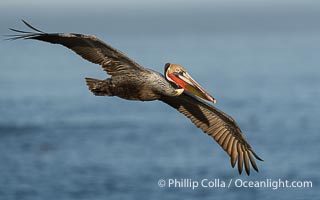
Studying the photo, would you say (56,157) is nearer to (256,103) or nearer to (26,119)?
(26,119)

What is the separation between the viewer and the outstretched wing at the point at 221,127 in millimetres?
13841

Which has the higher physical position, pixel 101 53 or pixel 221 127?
pixel 101 53

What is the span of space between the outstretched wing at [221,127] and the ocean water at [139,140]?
8.90 meters

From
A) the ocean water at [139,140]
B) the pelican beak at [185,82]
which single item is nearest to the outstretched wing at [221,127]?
the pelican beak at [185,82]

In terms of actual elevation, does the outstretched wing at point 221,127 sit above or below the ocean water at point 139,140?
below

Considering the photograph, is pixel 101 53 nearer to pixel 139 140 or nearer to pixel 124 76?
pixel 124 76

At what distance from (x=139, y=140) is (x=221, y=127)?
17.4m

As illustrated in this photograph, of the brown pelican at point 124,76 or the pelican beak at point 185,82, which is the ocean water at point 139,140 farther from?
the brown pelican at point 124,76

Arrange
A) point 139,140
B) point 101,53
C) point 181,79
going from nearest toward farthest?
point 101,53
point 181,79
point 139,140

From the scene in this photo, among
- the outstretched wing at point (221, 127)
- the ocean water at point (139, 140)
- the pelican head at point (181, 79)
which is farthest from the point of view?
the ocean water at point (139, 140)

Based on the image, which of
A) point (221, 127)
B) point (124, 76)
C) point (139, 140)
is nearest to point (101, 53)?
point (124, 76)

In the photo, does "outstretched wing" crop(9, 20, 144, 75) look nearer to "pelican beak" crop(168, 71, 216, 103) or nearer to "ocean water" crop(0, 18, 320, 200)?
"pelican beak" crop(168, 71, 216, 103)

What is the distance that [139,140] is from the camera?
31359 millimetres

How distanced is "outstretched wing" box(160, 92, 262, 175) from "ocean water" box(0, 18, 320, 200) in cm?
890
